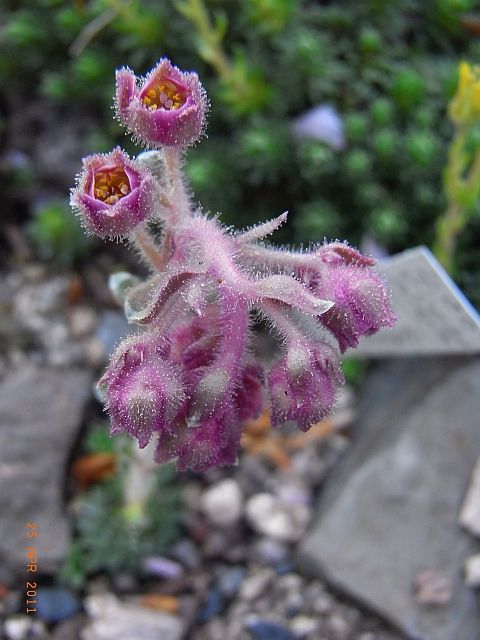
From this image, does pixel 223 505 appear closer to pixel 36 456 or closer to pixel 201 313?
pixel 36 456

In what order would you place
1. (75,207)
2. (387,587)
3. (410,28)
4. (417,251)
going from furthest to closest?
1. (410,28)
2. (387,587)
3. (417,251)
4. (75,207)

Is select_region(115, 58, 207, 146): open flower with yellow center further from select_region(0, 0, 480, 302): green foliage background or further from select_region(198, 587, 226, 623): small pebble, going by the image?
select_region(198, 587, 226, 623): small pebble

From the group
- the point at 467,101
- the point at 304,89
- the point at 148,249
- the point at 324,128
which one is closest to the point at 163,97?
the point at 148,249

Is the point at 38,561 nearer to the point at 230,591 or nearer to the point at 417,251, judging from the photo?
the point at 230,591

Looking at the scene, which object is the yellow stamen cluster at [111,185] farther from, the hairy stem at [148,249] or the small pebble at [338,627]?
the small pebble at [338,627]

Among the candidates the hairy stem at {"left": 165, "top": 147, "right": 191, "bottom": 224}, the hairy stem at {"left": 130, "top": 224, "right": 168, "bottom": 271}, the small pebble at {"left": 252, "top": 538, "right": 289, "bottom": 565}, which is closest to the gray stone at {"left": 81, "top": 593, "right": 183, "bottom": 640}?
the small pebble at {"left": 252, "top": 538, "right": 289, "bottom": 565}

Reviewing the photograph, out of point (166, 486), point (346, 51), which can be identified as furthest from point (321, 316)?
point (346, 51)

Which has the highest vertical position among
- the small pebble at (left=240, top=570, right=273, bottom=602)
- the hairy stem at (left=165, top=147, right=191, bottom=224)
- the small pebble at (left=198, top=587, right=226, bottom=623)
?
the hairy stem at (left=165, top=147, right=191, bottom=224)
